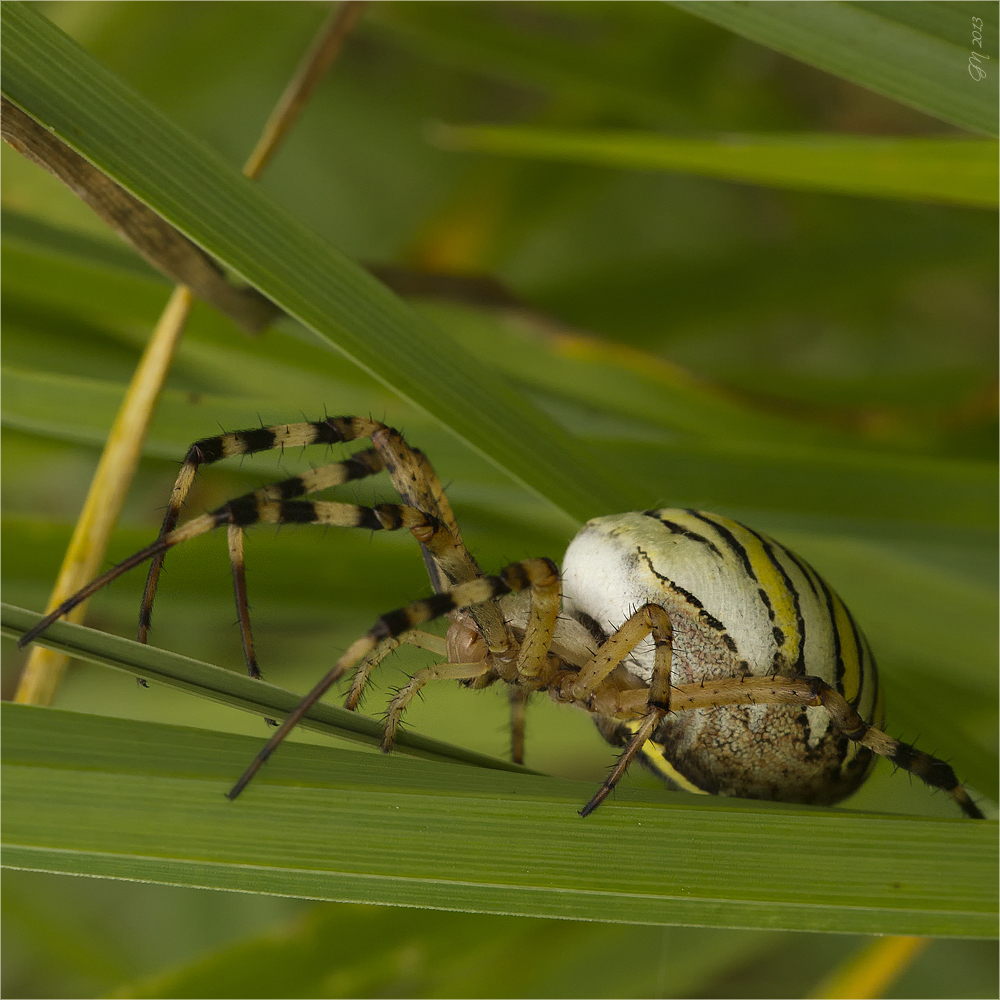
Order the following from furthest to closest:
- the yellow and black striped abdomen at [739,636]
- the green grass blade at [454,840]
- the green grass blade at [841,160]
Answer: the green grass blade at [841,160] → the yellow and black striped abdomen at [739,636] → the green grass blade at [454,840]

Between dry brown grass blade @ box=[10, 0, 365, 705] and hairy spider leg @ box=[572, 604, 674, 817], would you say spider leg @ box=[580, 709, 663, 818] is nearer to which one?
hairy spider leg @ box=[572, 604, 674, 817]

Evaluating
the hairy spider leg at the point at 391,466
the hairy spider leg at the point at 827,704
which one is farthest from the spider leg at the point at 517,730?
the hairy spider leg at the point at 827,704

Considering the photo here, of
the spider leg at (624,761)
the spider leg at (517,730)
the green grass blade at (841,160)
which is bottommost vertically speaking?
the spider leg at (517,730)

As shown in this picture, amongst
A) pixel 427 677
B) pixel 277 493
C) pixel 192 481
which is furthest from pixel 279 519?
pixel 427 677

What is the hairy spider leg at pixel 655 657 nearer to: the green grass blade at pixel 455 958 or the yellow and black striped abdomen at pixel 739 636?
the yellow and black striped abdomen at pixel 739 636

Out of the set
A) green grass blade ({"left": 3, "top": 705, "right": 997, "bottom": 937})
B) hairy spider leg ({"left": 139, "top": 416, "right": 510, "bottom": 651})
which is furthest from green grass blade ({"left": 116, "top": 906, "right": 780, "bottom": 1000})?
green grass blade ({"left": 3, "top": 705, "right": 997, "bottom": 937})

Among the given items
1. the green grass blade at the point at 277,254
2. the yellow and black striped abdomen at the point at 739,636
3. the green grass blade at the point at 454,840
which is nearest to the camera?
the green grass blade at the point at 454,840

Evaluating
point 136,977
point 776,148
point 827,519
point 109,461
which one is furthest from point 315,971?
point 776,148
